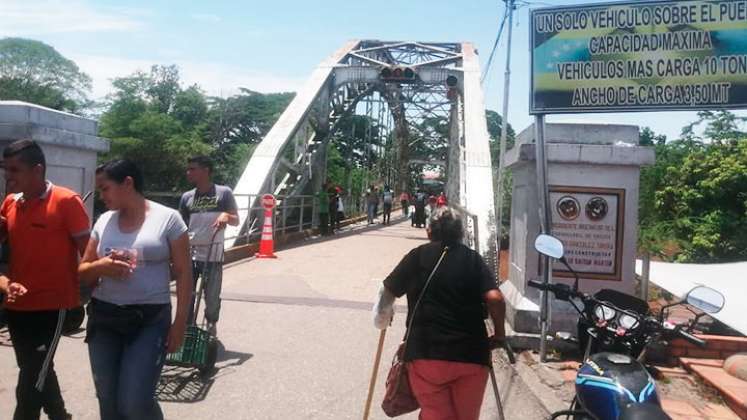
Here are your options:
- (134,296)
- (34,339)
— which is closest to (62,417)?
(34,339)

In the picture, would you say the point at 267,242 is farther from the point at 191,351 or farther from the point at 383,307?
the point at 383,307

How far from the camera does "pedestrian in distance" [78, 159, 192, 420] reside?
10.1 ft

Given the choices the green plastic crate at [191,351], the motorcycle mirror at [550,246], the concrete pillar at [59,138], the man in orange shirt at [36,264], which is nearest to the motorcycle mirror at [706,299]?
the motorcycle mirror at [550,246]

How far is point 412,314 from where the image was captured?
128 inches

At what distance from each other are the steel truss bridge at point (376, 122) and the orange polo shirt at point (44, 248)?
5.34 meters

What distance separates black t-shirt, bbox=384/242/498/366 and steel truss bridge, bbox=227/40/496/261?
4765 mm

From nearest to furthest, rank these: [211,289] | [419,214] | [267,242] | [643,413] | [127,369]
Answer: [643,413], [127,369], [211,289], [267,242], [419,214]

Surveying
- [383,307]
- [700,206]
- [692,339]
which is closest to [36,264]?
[383,307]

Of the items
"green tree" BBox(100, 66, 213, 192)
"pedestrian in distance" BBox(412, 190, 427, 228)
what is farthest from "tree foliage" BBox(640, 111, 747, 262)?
"green tree" BBox(100, 66, 213, 192)

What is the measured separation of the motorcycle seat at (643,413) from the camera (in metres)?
2.34

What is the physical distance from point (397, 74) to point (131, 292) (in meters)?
21.1

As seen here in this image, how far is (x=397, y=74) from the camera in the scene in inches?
921

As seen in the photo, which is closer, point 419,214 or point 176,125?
point 419,214

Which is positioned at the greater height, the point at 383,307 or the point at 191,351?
the point at 383,307
